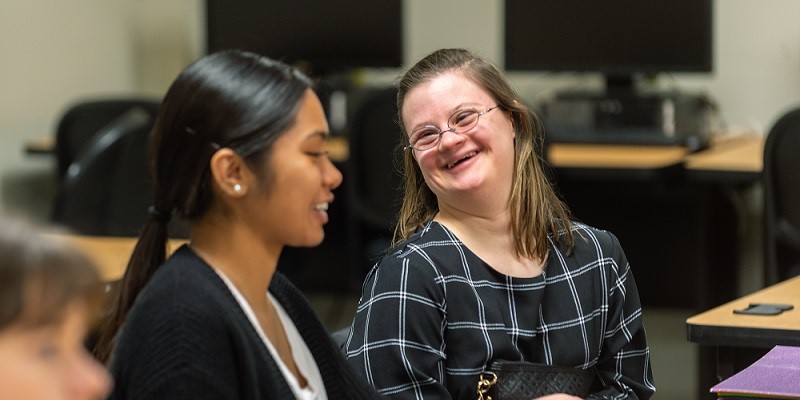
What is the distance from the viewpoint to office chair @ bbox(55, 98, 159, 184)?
4.12 metres

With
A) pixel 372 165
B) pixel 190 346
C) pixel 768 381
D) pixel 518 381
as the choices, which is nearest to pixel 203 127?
pixel 190 346

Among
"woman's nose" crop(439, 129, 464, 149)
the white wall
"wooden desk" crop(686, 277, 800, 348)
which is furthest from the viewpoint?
the white wall

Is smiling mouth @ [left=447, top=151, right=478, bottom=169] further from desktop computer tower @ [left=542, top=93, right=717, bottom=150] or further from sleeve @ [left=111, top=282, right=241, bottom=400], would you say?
desktop computer tower @ [left=542, top=93, right=717, bottom=150]

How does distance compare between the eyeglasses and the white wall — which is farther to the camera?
the white wall

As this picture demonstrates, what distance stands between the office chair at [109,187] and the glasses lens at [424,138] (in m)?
1.36

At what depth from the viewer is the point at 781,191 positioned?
3.01 m

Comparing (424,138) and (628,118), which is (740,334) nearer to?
(424,138)

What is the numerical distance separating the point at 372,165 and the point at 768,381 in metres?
2.37

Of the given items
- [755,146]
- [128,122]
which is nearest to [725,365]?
[128,122]

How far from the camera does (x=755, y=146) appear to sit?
4.02 metres

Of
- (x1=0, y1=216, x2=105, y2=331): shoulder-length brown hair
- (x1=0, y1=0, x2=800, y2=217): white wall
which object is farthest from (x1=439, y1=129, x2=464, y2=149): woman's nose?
(x1=0, y1=0, x2=800, y2=217): white wall

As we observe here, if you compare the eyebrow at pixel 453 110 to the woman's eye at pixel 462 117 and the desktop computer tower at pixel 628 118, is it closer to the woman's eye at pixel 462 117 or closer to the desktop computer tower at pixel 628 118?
the woman's eye at pixel 462 117

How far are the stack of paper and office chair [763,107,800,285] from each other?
1.41 metres

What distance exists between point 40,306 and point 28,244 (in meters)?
0.04
